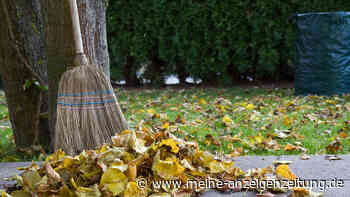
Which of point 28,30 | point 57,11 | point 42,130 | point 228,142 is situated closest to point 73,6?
point 57,11

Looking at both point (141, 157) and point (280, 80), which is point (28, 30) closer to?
point (141, 157)

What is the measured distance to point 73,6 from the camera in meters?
2.34

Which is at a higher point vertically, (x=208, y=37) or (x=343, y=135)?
(x=208, y=37)

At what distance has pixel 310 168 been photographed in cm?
226

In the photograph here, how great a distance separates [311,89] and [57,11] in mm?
4674

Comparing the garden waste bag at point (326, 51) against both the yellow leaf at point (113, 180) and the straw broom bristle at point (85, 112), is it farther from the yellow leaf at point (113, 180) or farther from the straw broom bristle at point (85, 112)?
the yellow leaf at point (113, 180)

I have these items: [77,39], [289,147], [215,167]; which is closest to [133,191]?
[215,167]

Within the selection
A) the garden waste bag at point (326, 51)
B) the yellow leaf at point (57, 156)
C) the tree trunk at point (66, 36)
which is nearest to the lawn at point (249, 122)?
the garden waste bag at point (326, 51)

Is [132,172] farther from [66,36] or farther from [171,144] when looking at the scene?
[66,36]

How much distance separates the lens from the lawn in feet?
10.3

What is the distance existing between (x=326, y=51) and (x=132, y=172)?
5.10 meters

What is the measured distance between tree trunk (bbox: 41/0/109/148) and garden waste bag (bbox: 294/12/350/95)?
4.13 m

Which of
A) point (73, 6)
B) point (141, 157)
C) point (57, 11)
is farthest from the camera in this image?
point (57, 11)

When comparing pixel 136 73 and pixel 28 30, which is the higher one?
pixel 28 30
